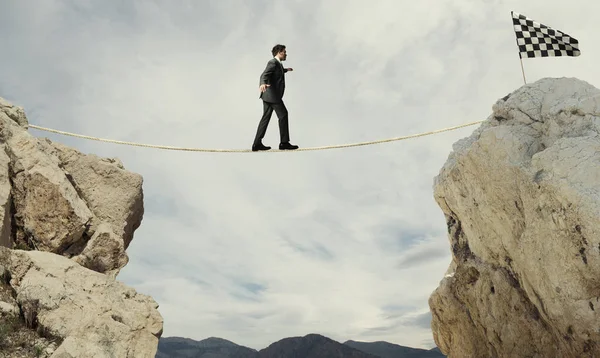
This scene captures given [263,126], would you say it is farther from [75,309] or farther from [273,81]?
[75,309]

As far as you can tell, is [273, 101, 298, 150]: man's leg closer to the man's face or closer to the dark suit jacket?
the dark suit jacket

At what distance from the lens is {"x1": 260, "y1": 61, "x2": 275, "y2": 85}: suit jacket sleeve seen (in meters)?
13.2

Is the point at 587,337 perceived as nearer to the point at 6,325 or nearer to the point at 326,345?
the point at 6,325

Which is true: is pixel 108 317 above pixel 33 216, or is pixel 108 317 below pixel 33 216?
below

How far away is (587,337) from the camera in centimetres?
914

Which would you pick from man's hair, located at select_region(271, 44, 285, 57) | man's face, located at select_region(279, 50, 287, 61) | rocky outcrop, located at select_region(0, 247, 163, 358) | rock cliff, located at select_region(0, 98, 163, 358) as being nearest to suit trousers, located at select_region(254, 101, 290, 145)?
man's face, located at select_region(279, 50, 287, 61)

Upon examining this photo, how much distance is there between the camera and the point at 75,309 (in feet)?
35.2

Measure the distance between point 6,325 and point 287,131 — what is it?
26.8 feet

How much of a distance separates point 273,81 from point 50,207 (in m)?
7.40

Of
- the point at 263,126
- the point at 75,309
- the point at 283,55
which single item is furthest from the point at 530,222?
the point at 75,309

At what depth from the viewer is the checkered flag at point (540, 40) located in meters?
13.8

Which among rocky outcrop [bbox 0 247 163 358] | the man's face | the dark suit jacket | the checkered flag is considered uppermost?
the checkered flag

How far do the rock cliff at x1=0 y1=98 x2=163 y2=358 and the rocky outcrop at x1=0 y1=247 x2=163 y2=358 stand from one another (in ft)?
0.07

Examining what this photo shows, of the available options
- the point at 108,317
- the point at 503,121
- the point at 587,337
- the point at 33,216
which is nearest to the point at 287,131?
the point at 503,121
